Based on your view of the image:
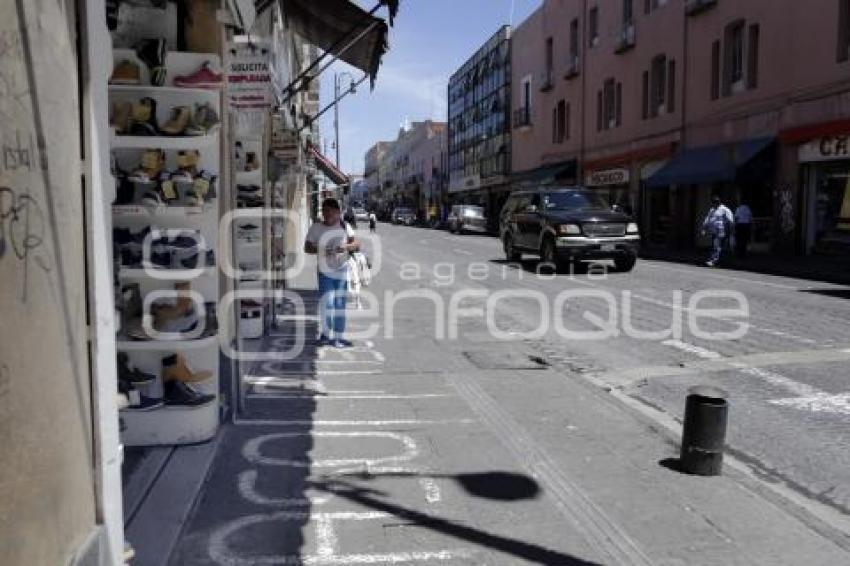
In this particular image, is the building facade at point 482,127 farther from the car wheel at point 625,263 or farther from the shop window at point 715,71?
the car wheel at point 625,263

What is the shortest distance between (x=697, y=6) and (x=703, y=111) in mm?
3494

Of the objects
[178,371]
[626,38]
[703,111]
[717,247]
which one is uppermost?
[626,38]

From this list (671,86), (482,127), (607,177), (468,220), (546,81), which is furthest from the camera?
(482,127)

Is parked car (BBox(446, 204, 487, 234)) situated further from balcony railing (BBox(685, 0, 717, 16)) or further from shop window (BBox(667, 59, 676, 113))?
balcony railing (BBox(685, 0, 717, 16))

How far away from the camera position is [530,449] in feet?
19.5

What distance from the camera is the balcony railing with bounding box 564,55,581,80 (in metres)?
42.2

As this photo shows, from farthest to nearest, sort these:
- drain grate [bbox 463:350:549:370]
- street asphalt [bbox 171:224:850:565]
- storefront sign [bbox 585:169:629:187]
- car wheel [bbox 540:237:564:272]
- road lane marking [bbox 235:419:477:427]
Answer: storefront sign [bbox 585:169:629:187], car wheel [bbox 540:237:564:272], drain grate [bbox 463:350:549:370], road lane marking [bbox 235:419:477:427], street asphalt [bbox 171:224:850:565]

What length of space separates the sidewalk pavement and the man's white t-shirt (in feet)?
39.3

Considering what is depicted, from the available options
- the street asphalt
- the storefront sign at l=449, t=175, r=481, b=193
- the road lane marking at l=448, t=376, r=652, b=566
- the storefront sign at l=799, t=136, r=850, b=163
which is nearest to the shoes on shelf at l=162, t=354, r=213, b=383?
the street asphalt

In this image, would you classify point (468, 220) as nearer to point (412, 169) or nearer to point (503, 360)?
point (503, 360)

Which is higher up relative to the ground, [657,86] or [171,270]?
[657,86]

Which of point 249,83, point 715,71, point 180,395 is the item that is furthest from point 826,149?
point 180,395

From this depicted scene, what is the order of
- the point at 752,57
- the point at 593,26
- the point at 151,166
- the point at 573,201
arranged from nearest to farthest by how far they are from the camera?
the point at 151,166 → the point at 573,201 → the point at 752,57 → the point at 593,26

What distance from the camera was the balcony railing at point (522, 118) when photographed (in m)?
Answer: 52.2
